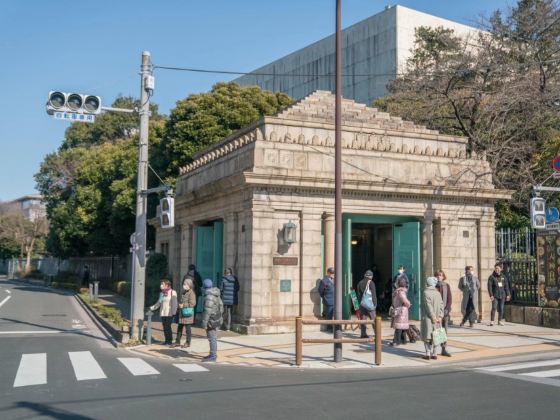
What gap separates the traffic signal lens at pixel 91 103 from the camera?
1452 centimetres

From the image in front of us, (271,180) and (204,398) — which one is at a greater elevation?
(271,180)

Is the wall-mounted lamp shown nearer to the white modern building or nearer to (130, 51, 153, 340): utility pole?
(130, 51, 153, 340): utility pole

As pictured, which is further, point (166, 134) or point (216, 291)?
point (166, 134)

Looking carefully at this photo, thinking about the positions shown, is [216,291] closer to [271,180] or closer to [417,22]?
[271,180]

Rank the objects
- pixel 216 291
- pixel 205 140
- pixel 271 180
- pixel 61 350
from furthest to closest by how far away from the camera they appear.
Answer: pixel 205 140
pixel 271 180
pixel 61 350
pixel 216 291

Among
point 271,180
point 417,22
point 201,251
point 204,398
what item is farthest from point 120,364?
point 417,22

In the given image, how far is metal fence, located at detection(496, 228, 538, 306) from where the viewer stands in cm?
1886

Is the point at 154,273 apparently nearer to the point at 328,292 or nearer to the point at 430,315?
the point at 328,292

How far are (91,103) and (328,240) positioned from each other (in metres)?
Result: 7.69

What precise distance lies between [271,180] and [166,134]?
17407 millimetres

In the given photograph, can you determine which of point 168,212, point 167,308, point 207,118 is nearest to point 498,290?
point 167,308

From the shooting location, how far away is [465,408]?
8.05 meters

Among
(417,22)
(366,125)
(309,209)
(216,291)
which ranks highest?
(417,22)

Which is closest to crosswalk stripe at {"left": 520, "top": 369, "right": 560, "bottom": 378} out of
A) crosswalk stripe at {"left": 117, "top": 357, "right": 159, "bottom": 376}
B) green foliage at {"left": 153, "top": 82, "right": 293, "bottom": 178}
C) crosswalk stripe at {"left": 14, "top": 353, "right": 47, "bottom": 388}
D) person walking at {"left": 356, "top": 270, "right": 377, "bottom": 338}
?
person walking at {"left": 356, "top": 270, "right": 377, "bottom": 338}
